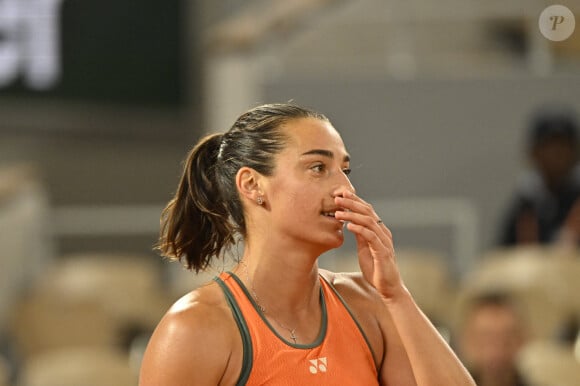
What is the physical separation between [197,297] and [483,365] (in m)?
2.39

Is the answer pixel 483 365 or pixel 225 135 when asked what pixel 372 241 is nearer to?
pixel 225 135

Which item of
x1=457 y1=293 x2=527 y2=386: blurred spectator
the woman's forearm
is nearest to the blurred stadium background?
x1=457 y1=293 x2=527 y2=386: blurred spectator

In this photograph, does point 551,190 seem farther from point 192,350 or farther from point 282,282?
point 192,350

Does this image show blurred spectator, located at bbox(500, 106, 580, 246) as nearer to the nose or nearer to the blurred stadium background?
the blurred stadium background

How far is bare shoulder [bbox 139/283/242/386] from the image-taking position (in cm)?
175

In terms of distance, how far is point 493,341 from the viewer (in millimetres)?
4109

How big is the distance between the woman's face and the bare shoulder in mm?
195

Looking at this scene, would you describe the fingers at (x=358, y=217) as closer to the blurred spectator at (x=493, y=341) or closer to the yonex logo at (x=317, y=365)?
the yonex logo at (x=317, y=365)

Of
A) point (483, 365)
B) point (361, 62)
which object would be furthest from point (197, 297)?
point (361, 62)

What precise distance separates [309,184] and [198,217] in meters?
0.26

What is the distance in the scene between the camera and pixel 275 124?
6.13 feet

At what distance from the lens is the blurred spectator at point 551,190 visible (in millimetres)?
5461

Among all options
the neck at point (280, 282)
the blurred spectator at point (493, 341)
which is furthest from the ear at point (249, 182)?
Result: the blurred spectator at point (493, 341)

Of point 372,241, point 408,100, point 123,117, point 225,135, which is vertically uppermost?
point 225,135
